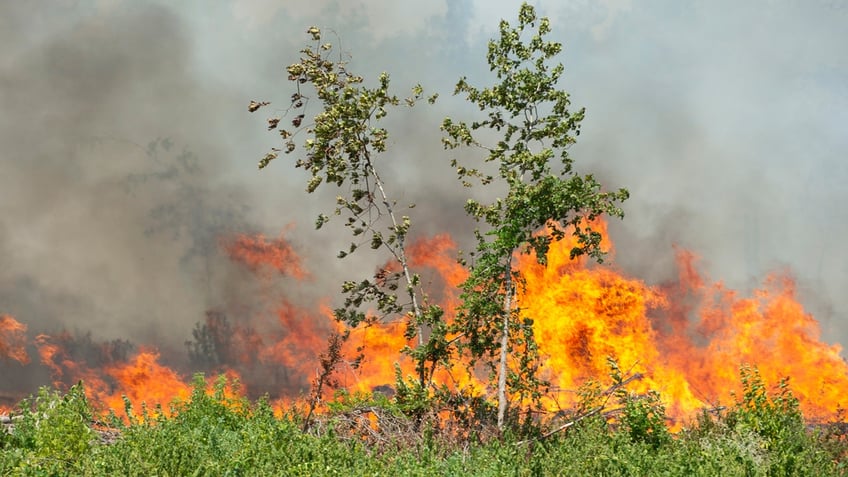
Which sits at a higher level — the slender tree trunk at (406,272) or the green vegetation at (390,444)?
the slender tree trunk at (406,272)

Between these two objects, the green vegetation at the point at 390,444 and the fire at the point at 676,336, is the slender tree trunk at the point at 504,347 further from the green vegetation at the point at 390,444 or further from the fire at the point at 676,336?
the fire at the point at 676,336

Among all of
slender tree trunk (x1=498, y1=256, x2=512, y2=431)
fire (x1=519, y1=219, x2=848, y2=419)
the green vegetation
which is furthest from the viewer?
fire (x1=519, y1=219, x2=848, y2=419)

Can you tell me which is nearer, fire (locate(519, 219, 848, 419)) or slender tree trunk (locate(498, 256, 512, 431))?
slender tree trunk (locate(498, 256, 512, 431))

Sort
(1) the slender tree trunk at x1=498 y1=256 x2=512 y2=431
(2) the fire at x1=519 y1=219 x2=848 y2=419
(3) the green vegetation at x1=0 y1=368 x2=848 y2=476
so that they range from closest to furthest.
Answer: (3) the green vegetation at x1=0 y1=368 x2=848 y2=476, (1) the slender tree trunk at x1=498 y1=256 x2=512 y2=431, (2) the fire at x1=519 y1=219 x2=848 y2=419

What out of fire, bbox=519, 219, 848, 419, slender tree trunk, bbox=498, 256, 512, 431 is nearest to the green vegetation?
slender tree trunk, bbox=498, 256, 512, 431

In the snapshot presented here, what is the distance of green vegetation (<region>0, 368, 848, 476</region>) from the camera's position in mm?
8516

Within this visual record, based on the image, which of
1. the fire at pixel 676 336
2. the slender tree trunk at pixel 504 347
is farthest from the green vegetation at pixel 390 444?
the fire at pixel 676 336

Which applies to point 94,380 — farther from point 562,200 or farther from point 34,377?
point 562,200

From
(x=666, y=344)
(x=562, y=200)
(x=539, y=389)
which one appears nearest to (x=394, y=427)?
(x=539, y=389)

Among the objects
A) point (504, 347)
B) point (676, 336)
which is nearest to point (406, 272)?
point (504, 347)

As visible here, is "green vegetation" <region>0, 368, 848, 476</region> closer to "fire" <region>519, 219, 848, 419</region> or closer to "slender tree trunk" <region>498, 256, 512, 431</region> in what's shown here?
"slender tree trunk" <region>498, 256, 512, 431</region>

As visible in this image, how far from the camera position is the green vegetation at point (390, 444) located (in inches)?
335

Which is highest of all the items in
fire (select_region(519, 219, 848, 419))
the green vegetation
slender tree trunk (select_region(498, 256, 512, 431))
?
fire (select_region(519, 219, 848, 419))

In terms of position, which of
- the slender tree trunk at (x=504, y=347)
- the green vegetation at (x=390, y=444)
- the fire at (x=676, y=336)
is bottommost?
the green vegetation at (x=390, y=444)
